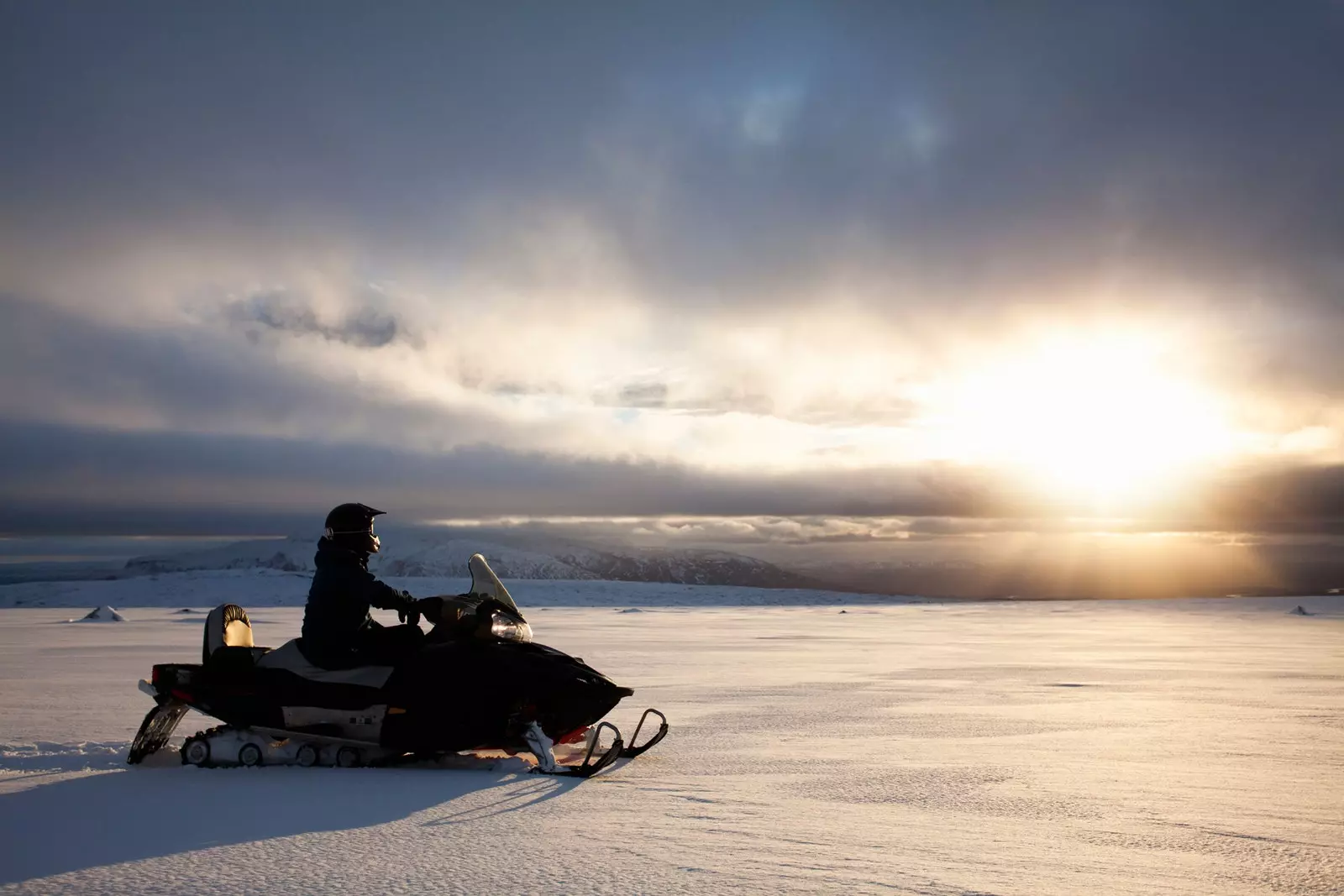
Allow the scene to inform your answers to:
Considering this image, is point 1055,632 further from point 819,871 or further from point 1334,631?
point 819,871

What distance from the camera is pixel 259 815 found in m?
4.79

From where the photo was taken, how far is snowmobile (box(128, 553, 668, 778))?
20.3 feet

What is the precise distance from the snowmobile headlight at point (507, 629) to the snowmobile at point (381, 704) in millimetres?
63

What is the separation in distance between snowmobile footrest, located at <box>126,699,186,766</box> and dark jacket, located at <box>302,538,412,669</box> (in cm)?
92

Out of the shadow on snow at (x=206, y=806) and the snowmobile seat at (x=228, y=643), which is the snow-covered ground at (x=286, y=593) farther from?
the shadow on snow at (x=206, y=806)

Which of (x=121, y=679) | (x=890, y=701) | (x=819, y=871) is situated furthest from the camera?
(x=121, y=679)

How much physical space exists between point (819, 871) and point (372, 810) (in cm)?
233

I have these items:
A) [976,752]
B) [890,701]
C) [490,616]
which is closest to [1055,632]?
[890,701]

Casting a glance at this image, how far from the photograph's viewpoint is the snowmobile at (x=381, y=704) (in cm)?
618

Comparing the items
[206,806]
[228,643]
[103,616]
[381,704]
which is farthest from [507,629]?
[103,616]

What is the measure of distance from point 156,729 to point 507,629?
2237 millimetres

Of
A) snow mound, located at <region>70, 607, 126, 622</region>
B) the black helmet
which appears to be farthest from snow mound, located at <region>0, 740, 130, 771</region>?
snow mound, located at <region>70, 607, 126, 622</region>

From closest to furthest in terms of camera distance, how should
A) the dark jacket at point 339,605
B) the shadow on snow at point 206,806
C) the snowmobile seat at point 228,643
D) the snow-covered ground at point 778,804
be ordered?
1. the snow-covered ground at point 778,804
2. the shadow on snow at point 206,806
3. the dark jacket at point 339,605
4. the snowmobile seat at point 228,643

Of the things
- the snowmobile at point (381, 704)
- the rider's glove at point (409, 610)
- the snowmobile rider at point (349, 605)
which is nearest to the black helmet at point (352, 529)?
the snowmobile rider at point (349, 605)
